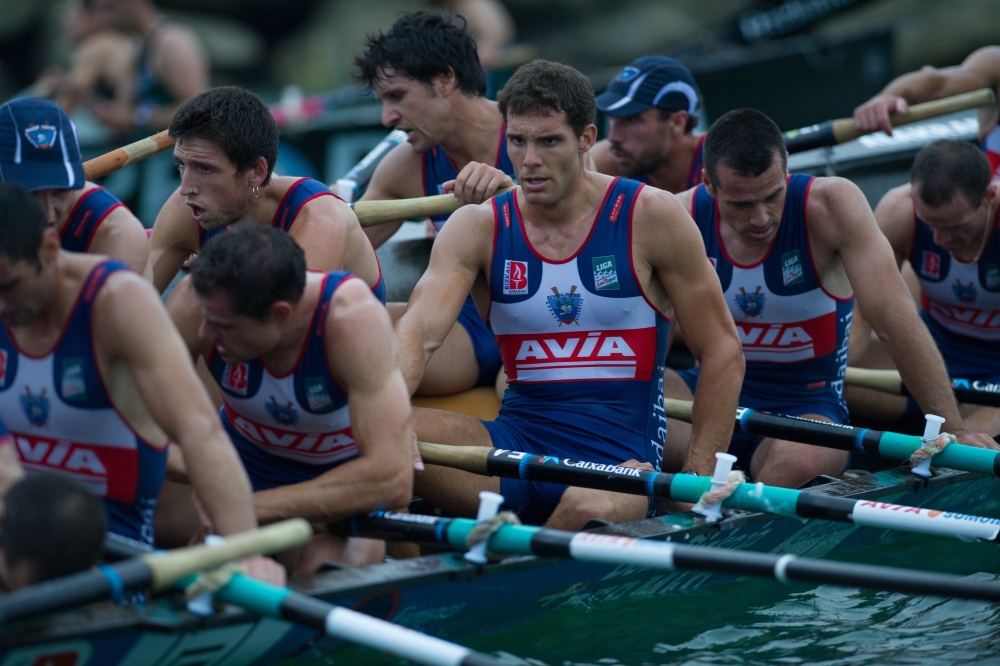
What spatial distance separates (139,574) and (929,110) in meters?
5.03

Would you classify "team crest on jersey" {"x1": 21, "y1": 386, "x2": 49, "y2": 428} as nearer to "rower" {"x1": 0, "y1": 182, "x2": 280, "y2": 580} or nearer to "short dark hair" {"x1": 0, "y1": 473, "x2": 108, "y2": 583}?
"rower" {"x1": 0, "y1": 182, "x2": 280, "y2": 580}

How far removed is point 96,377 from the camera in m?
3.10

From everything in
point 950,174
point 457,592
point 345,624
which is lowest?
point 457,592

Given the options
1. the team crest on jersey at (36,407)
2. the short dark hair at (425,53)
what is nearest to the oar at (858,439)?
the short dark hair at (425,53)

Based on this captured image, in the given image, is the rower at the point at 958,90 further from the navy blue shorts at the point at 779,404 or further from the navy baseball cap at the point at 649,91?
the navy blue shorts at the point at 779,404

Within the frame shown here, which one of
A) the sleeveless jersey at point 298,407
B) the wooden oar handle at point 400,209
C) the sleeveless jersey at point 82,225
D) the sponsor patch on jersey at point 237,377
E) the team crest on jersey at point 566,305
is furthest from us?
the wooden oar handle at point 400,209

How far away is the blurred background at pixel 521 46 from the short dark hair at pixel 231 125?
6.79 ft

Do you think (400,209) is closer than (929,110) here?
Yes

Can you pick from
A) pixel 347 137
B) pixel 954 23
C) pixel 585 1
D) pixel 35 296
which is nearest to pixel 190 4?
pixel 585 1

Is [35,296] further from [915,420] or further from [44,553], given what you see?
[915,420]

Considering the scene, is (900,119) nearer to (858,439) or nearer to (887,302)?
(887,302)

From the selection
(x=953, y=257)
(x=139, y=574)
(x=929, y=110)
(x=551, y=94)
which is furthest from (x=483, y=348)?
(x=929, y=110)

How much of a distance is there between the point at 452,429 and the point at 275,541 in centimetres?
154

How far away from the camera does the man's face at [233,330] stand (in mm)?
3162
